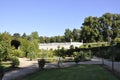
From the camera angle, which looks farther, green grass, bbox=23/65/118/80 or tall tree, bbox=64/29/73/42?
tall tree, bbox=64/29/73/42

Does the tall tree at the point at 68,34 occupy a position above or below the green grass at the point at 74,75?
above

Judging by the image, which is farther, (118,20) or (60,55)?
(118,20)

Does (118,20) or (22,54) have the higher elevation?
(118,20)

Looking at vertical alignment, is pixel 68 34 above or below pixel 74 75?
above

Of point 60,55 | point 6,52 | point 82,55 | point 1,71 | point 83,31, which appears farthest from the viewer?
point 83,31

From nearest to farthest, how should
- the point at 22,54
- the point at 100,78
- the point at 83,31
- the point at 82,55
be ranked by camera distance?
the point at 100,78 → the point at 82,55 → the point at 22,54 → the point at 83,31

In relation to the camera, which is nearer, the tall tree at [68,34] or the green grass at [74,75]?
the green grass at [74,75]

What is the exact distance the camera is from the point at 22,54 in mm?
47375

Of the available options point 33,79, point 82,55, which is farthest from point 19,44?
point 33,79

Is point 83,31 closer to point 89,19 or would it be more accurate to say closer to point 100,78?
point 89,19

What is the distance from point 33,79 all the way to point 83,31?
235 feet

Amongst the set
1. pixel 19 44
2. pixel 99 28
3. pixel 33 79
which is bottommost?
pixel 33 79

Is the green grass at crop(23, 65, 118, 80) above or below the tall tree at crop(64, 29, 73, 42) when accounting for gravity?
below

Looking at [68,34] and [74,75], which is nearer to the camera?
[74,75]
